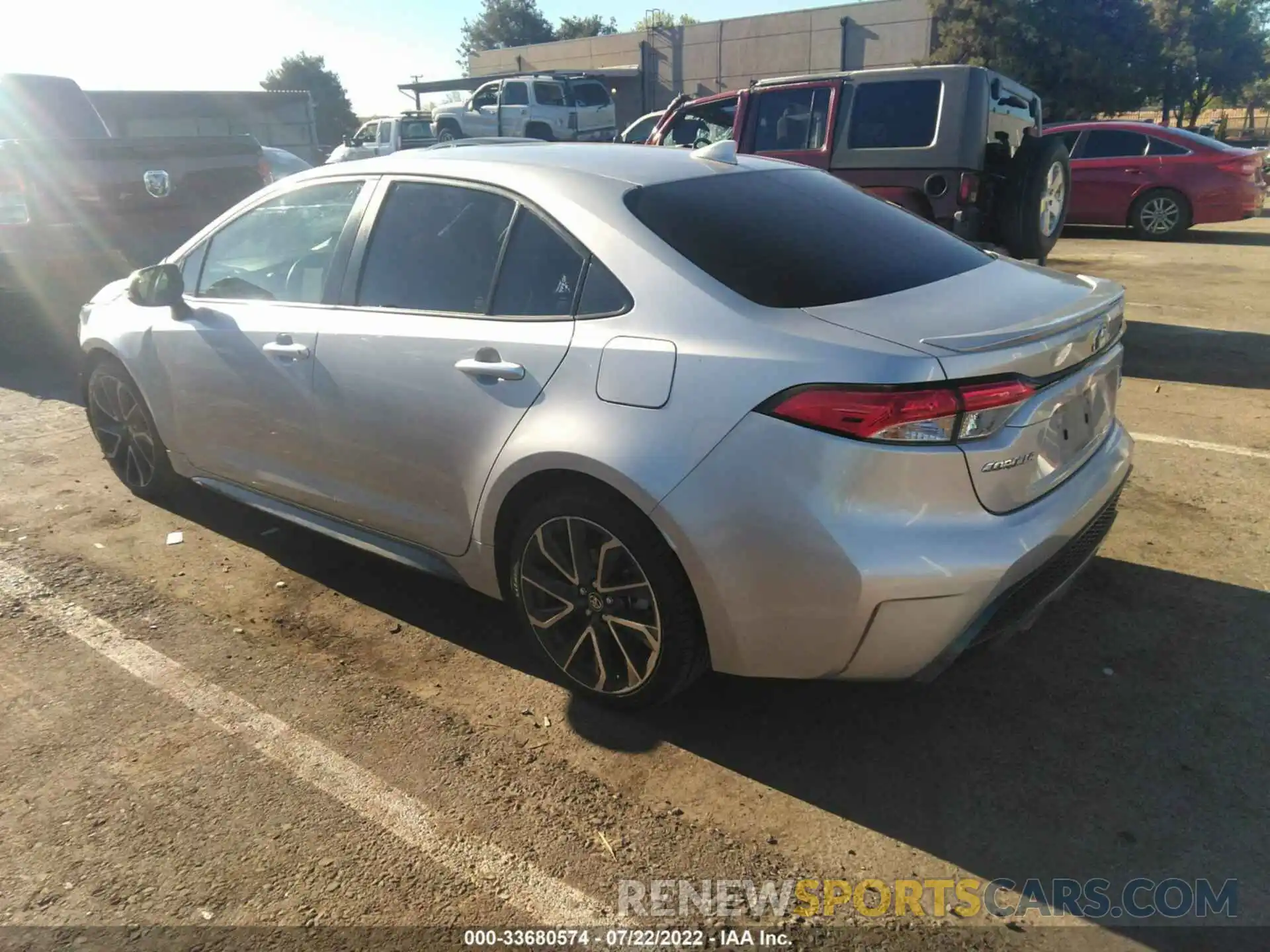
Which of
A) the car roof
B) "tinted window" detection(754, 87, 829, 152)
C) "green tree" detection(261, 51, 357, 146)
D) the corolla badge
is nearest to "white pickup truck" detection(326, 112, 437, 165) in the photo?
the corolla badge

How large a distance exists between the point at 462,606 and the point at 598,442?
142 cm

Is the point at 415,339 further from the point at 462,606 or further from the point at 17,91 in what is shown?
the point at 17,91

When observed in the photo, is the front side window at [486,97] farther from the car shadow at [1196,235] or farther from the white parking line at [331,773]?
the white parking line at [331,773]

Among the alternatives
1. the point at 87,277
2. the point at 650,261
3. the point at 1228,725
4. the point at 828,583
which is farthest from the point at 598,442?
the point at 87,277

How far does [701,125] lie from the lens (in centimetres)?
958

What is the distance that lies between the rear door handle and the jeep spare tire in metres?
5.46

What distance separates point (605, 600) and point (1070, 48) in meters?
33.4

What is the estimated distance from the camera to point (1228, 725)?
2.91 meters

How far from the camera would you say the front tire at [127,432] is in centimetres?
460

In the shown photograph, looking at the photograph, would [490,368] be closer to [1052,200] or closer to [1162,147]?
[1052,200]

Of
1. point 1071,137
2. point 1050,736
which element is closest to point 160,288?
point 1050,736

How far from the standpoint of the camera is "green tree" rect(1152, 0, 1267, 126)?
33250 mm

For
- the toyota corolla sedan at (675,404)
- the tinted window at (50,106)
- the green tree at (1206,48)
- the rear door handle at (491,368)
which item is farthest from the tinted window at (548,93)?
the rear door handle at (491,368)

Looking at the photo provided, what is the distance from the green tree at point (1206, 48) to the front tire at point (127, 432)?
35603 mm
